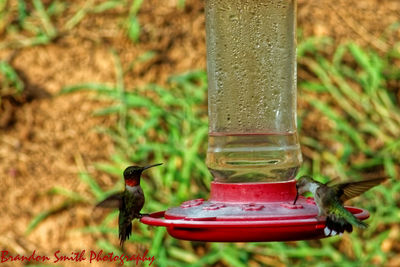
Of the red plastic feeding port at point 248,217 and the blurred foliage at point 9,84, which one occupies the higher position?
the blurred foliage at point 9,84

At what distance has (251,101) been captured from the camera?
2.99 meters

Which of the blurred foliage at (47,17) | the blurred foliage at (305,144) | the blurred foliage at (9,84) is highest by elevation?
the blurred foliage at (47,17)

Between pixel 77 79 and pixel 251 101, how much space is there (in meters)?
2.41

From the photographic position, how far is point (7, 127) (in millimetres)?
5121

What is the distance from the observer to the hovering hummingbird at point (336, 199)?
2506 millimetres

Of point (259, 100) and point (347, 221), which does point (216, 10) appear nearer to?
point (259, 100)

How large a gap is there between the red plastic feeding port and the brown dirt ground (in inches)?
85.9

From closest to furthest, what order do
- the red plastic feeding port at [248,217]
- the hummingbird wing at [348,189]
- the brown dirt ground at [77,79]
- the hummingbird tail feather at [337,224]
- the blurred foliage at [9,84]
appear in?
the red plastic feeding port at [248,217] → the hummingbird tail feather at [337,224] → the hummingbird wing at [348,189] → the brown dirt ground at [77,79] → the blurred foliage at [9,84]

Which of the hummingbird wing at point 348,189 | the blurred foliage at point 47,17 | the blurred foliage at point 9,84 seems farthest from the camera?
the blurred foliage at point 47,17

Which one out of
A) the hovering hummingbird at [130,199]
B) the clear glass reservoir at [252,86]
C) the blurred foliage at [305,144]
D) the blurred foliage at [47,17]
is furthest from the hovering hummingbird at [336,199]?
the blurred foliage at [47,17]

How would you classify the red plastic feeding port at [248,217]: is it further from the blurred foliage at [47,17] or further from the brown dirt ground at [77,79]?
the blurred foliage at [47,17]

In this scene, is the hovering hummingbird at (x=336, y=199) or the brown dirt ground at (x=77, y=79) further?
the brown dirt ground at (x=77, y=79)

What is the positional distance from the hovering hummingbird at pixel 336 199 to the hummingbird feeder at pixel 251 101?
51 millimetres

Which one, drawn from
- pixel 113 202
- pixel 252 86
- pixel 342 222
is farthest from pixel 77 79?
pixel 342 222
